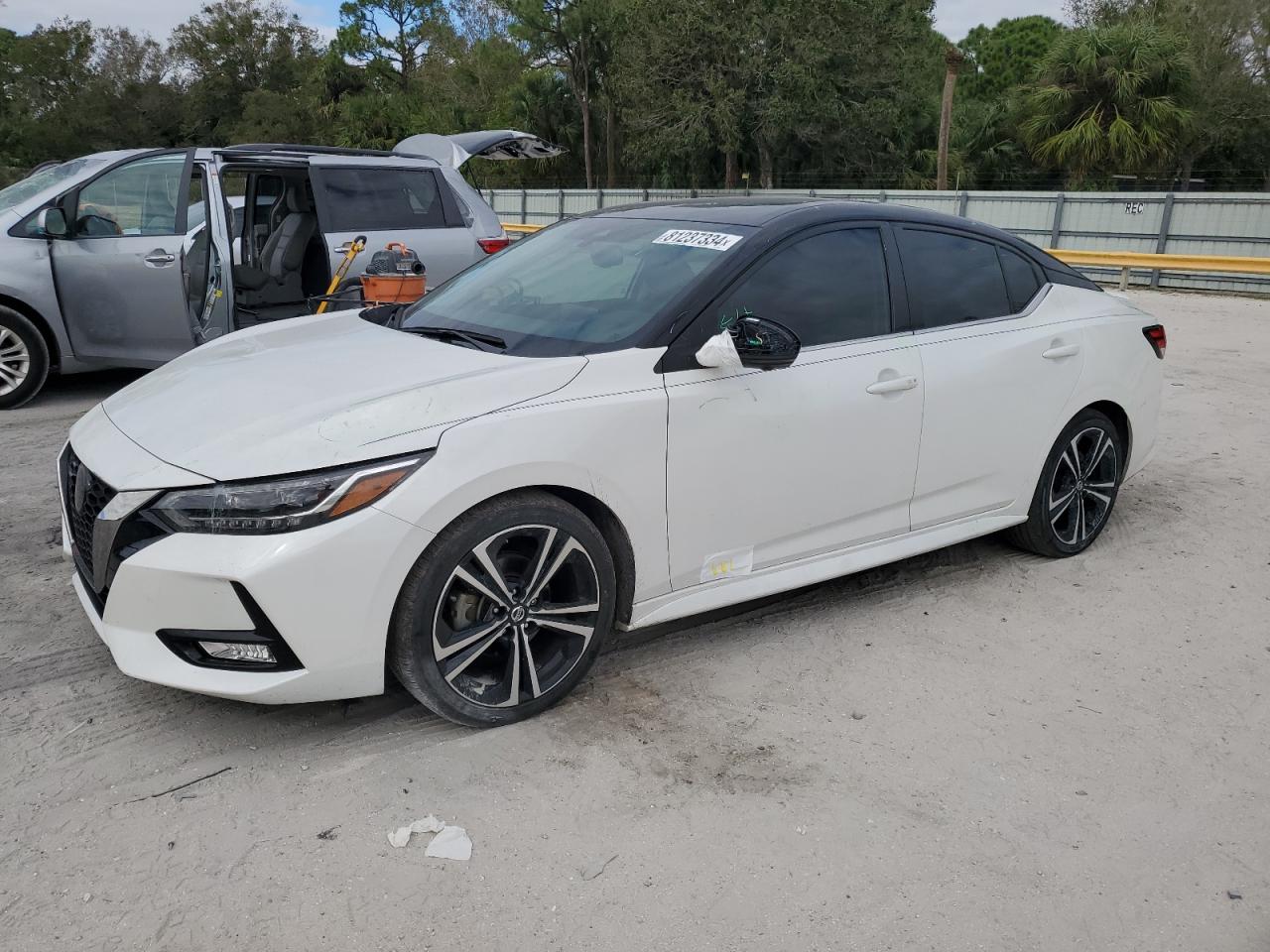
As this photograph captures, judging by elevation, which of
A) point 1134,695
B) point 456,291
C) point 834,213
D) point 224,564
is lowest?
point 1134,695

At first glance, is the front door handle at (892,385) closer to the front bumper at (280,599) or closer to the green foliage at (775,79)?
the front bumper at (280,599)

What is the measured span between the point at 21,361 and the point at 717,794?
635 centimetres

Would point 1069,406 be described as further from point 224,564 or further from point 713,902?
point 224,564

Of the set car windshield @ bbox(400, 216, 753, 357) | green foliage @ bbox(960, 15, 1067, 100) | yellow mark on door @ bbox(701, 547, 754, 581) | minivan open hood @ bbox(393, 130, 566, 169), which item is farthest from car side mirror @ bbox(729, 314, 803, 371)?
green foliage @ bbox(960, 15, 1067, 100)

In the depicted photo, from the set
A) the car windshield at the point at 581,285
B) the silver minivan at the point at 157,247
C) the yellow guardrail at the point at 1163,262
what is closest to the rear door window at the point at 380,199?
the silver minivan at the point at 157,247

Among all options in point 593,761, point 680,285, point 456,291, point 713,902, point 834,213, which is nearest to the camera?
point 713,902

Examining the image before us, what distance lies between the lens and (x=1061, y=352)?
4559 millimetres

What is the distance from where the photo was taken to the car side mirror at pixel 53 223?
7016 millimetres

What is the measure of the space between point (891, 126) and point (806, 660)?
33850mm

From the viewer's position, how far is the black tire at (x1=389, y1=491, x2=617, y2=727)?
9.79 feet

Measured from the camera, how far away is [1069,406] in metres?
4.63

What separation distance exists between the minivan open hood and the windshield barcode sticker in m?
5.38

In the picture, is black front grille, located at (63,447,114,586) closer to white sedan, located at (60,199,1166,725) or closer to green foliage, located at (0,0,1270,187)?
white sedan, located at (60,199,1166,725)

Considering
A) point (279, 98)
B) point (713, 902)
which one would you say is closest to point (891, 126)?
point (713, 902)
